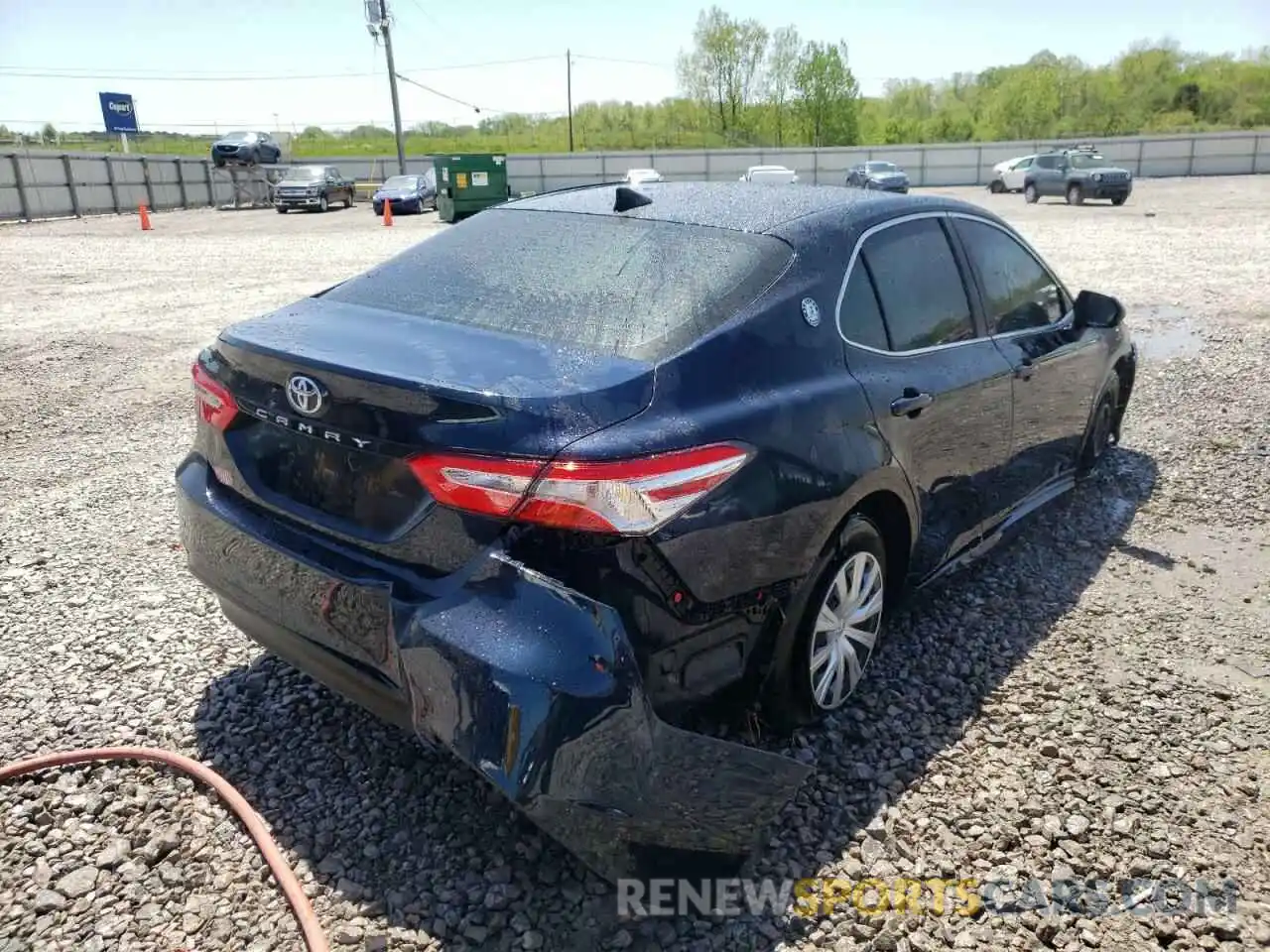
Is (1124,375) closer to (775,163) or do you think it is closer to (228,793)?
(228,793)

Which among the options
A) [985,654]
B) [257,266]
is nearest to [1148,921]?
[985,654]

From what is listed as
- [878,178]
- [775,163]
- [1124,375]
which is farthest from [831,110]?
[1124,375]

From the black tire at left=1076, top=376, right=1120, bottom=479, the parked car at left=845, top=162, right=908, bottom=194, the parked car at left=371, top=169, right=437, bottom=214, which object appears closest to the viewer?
the black tire at left=1076, top=376, right=1120, bottom=479

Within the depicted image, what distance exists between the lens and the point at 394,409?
2.22 meters

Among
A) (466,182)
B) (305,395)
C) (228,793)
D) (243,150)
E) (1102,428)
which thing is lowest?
(228,793)

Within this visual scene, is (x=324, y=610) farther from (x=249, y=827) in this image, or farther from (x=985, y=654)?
(x=985, y=654)

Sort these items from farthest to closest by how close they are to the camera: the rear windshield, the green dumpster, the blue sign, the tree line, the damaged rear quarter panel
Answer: the tree line
the blue sign
the green dumpster
the rear windshield
the damaged rear quarter panel

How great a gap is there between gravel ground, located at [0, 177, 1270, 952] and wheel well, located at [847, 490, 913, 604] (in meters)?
0.41

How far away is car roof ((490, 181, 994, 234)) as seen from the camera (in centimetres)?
306

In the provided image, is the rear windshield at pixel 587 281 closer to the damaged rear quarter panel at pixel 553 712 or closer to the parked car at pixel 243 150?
the damaged rear quarter panel at pixel 553 712

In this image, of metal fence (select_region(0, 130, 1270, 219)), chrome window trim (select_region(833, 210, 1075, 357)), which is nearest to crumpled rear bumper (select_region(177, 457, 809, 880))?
chrome window trim (select_region(833, 210, 1075, 357))

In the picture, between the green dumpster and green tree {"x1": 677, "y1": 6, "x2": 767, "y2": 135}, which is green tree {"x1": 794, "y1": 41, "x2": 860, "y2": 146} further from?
the green dumpster

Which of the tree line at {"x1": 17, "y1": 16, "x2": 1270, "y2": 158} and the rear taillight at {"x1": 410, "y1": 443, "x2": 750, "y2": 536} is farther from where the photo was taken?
the tree line at {"x1": 17, "y1": 16, "x2": 1270, "y2": 158}

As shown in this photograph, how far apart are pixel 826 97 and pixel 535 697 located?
289 feet
